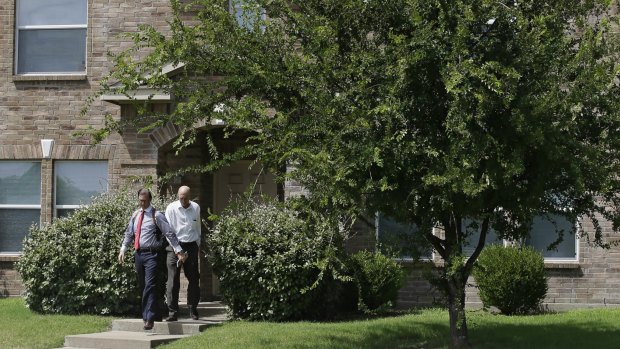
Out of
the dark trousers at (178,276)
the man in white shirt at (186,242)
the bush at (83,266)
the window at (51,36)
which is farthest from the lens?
the window at (51,36)

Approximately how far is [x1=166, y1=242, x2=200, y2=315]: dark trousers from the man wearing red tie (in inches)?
12.8

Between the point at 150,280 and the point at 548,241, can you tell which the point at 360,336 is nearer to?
the point at 150,280

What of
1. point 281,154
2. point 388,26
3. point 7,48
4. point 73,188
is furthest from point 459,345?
point 7,48

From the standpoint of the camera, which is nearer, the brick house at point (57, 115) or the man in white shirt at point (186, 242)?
the man in white shirt at point (186, 242)

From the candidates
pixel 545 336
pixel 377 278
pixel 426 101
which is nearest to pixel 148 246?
pixel 377 278

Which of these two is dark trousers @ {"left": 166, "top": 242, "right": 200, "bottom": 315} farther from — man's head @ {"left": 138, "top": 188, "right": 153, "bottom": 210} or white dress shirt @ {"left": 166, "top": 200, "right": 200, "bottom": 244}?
man's head @ {"left": 138, "top": 188, "right": 153, "bottom": 210}

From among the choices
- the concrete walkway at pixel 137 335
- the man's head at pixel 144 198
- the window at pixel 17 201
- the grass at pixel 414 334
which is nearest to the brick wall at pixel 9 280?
the window at pixel 17 201

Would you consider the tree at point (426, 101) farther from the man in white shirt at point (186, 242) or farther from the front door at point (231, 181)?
the front door at point (231, 181)

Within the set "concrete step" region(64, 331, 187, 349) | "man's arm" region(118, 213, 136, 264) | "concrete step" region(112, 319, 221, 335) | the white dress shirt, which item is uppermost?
the white dress shirt

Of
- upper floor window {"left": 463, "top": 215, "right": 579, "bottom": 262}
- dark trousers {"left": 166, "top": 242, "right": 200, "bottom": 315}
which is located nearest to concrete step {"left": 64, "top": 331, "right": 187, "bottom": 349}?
dark trousers {"left": 166, "top": 242, "right": 200, "bottom": 315}

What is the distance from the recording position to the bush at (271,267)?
1316cm

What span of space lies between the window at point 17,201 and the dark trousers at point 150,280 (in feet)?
16.9

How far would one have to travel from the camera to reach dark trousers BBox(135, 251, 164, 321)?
12.2 m

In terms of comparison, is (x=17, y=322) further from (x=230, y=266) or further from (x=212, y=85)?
→ (x=212, y=85)
